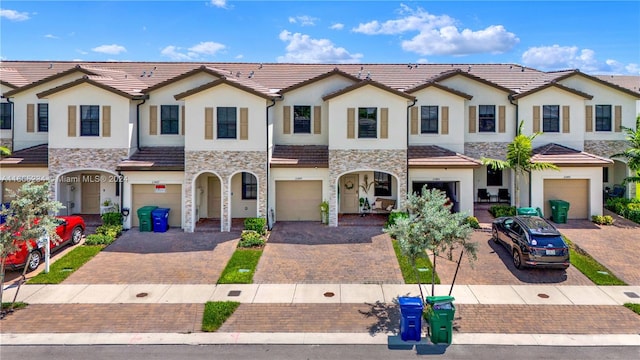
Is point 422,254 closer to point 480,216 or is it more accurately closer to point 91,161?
point 480,216

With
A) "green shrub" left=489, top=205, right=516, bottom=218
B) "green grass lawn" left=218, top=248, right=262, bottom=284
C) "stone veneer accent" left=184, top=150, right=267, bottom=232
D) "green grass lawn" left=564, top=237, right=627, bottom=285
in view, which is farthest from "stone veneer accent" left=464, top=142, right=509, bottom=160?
"green grass lawn" left=218, top=248, right=262, bottom=284

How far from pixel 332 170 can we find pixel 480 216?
7904mm

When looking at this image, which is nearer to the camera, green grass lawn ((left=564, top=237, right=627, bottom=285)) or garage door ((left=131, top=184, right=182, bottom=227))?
green grass lawn ((left=564, top=237, right=627, bottom=285))

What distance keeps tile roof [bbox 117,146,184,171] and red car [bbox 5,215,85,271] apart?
10.8 ft

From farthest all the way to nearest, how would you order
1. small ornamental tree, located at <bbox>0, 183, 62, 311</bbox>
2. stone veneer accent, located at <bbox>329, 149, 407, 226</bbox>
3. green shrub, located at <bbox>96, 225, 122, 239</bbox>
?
1. stone veneer accent, located at <bbox>329, 149, 407, 226</bbox>
2. green shrub, located at <bbox>96, 225, 122, 239</bbox>
3. small ornamental tree, located at <bbox>0, 183, 62, 311</bbox>

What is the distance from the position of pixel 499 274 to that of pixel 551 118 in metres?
12.4

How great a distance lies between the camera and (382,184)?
917 inches

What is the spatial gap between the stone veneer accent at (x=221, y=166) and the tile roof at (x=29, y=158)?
718 centimetres

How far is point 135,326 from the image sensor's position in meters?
11.8

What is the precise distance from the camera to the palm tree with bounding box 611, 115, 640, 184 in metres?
23.0

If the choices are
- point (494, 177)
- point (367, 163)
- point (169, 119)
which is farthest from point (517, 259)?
point (169, 119)

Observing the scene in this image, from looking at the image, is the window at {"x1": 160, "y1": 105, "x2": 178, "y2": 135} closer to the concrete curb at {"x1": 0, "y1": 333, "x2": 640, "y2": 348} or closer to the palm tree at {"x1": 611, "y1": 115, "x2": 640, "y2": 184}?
the concrete curb at {"x1": 0, "y1": 333, "x2": 640, "y2": 348}

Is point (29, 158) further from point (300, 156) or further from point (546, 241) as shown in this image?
point (546, 241)

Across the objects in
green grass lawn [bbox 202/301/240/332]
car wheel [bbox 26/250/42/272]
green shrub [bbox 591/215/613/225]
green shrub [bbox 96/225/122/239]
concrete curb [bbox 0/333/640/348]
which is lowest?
concrete curb [bbox 0/333/640/348]
